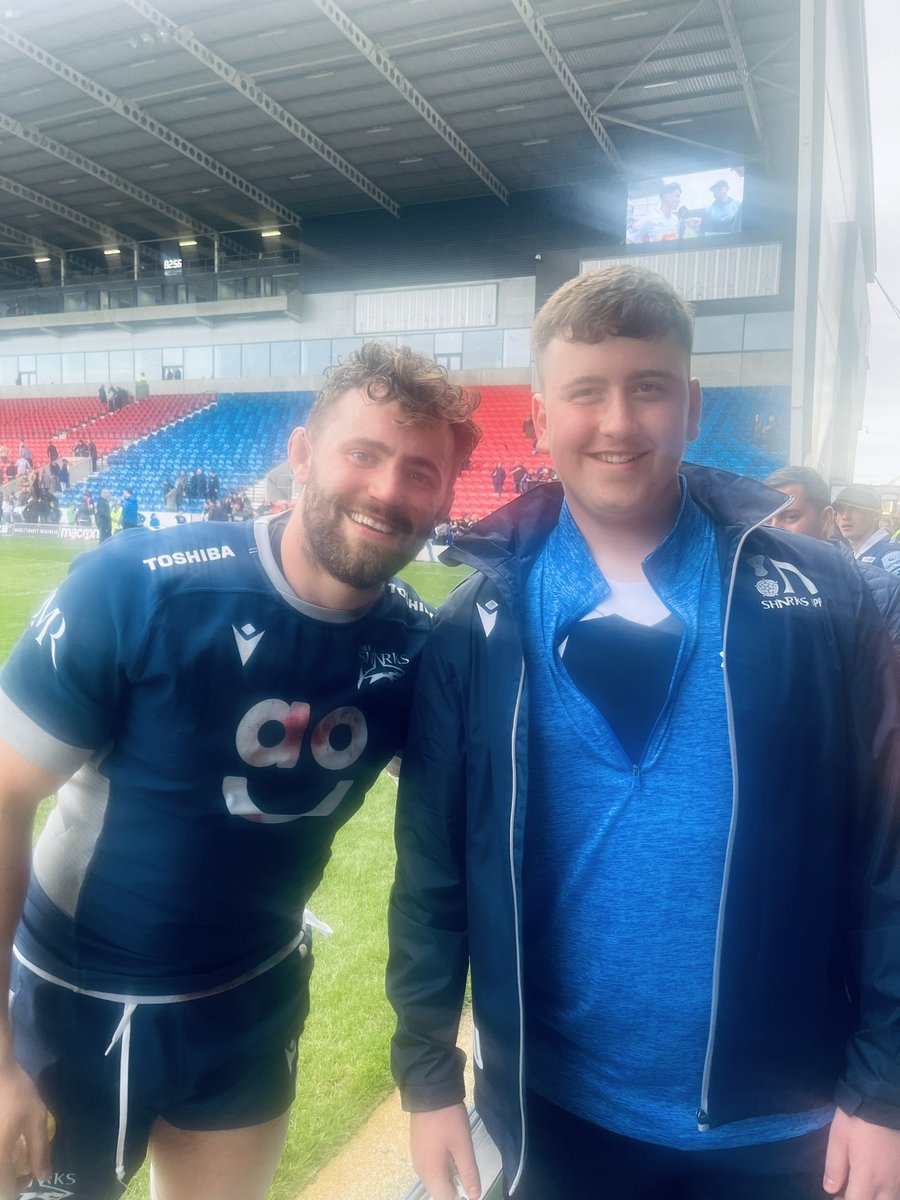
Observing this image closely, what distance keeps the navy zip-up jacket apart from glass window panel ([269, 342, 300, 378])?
1213 inches

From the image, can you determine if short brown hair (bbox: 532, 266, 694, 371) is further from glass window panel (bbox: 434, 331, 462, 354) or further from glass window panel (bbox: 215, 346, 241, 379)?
glass window panel (bbox: 215, 346, 241, 379)

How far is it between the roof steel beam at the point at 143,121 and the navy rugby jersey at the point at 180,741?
79.7ft

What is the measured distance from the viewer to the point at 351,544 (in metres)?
1.71

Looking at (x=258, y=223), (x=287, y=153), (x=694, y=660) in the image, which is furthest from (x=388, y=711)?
(x=258, y=223)

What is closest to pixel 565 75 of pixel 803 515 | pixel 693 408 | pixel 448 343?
pixel 448 343

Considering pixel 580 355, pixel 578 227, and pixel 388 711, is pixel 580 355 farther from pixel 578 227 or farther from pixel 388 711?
pixel 578 227

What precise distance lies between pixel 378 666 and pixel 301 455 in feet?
1.72

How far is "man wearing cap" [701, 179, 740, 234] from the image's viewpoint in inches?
902

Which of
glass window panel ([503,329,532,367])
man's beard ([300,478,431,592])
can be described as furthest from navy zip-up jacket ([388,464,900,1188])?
glass window panel ([503,329,532,367])

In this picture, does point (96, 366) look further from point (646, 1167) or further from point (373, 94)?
point (646, 1167)

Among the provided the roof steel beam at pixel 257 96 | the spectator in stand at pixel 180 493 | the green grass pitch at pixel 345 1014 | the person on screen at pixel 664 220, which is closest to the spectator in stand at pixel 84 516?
the spectator in stand at pixel 180 493

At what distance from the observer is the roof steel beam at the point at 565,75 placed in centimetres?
1759

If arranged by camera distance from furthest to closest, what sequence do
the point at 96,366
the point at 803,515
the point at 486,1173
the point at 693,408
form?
the point at 96,366 → the point at 803,515 → the point at 486,1173 → the point at 693,408

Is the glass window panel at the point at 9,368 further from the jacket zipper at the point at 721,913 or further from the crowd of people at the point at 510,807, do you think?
the jacket zipper at the point at 721,913
